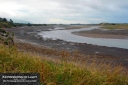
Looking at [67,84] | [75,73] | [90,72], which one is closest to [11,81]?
[67,84]

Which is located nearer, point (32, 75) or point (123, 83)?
point (32, 75)

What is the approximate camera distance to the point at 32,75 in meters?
3.74

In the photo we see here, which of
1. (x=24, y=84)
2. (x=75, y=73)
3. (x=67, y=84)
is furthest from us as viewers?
(x=75, y=73)

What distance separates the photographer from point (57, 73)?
18.5ft

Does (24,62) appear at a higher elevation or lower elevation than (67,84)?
higher

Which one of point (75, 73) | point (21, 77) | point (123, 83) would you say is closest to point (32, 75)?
point (21, 77)

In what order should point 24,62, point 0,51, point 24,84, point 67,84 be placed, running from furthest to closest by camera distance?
1. point 0,51
2. point 24,62
3. point 67,84
4. point 24,84

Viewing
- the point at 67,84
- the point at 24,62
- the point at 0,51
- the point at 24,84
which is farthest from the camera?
the point at 0,51

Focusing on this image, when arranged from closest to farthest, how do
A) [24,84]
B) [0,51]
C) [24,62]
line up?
1. [24,84]
2. [24,62]
3. [0,51]

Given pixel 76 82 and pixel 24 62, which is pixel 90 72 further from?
pixel 24 62

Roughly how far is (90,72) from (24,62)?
73.3 inches

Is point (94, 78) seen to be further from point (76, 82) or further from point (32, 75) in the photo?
point (32, 75)

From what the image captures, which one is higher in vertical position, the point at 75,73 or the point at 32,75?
the point at 32,75

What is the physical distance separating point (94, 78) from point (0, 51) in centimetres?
302
